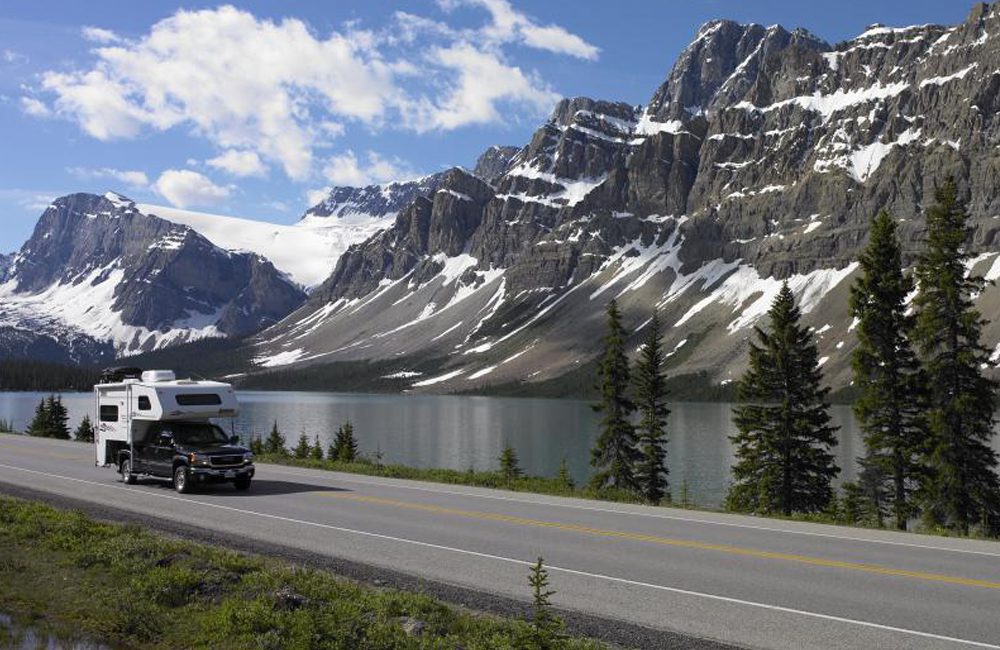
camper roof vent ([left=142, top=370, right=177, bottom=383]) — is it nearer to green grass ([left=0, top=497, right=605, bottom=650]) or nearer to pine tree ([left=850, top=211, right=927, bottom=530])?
green grass ([left=0, top=497, right=605, bottom=650])

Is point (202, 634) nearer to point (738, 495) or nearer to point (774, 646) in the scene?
point (774, 646)

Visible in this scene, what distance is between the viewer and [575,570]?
15984 mm

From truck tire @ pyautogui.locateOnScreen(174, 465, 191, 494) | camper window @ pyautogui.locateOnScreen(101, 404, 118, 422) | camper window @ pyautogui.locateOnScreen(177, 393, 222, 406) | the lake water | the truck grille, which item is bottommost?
the lake water

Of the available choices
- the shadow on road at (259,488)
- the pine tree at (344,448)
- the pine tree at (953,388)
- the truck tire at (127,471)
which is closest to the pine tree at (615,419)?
the pine tree at (344,448)

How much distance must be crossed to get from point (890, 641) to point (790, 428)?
118ft

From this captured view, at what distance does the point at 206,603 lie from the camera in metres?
13.5

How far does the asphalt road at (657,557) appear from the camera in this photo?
12.4 m

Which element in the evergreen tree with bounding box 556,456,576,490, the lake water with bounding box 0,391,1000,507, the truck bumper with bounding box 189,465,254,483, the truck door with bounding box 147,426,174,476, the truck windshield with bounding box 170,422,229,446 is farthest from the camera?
the lake water with bounding box 0,391,1000,507

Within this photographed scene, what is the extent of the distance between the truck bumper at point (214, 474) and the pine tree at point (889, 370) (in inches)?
1068

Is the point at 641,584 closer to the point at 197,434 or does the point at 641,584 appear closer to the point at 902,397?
the point at 197,434

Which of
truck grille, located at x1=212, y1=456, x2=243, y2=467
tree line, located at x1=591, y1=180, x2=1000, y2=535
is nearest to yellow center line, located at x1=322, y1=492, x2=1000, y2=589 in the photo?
truck grille, located at x1=212, y1=456, x2=243, y2=467

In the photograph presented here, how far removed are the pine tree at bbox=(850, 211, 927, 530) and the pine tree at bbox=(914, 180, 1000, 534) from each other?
0.95 m

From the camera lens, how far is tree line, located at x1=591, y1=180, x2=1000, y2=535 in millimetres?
35969

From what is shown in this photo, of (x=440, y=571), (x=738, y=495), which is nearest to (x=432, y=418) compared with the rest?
(x=738, y=495)
